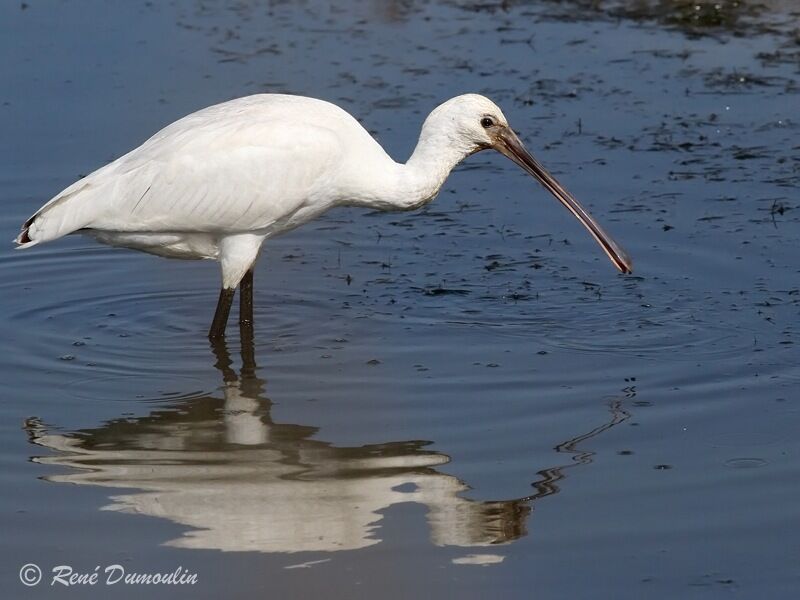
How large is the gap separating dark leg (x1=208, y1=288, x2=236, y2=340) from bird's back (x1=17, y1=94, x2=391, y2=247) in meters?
0.37

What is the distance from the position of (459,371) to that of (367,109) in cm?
503

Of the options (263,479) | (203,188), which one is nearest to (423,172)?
(203,188)

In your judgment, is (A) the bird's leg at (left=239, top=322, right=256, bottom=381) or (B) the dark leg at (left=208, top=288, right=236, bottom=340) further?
(B) the dark leg at (left=208, top=288, right=236, bottom=340)

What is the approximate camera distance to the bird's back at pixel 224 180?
29.8ft

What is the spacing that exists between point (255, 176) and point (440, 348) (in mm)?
1425

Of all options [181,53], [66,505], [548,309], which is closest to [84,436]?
[66,505]

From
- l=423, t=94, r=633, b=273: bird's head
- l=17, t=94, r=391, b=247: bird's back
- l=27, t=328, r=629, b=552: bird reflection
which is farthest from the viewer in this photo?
l=17, t=94, r=391, b=247: bird's back

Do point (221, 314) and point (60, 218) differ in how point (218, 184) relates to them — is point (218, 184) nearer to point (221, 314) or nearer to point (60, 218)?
point (221, 314)

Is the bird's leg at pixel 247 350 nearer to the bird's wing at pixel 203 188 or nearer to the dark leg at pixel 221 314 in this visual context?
the dark leg at pixel 221 314

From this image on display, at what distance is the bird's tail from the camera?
9164 millimetres

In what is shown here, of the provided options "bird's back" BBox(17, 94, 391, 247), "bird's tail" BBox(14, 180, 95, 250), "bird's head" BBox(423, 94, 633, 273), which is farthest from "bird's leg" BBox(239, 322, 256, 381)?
"bird's head" BBox(423, 94, 633, 273)

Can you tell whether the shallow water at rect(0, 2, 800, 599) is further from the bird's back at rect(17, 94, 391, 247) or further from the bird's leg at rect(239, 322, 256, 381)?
the bird's back at rect(17, 94, 391, 247)

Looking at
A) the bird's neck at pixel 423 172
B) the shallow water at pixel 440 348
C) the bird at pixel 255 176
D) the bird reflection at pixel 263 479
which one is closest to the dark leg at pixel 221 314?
the bird at pixel 255 176

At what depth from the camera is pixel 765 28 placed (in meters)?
15.3
